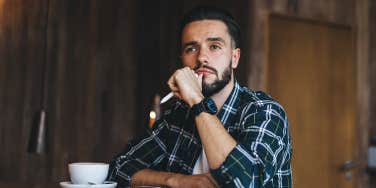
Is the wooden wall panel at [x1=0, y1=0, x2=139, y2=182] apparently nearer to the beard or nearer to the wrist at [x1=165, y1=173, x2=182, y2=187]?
the beard

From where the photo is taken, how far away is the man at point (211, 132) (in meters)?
1.57

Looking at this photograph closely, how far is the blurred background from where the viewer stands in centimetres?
405

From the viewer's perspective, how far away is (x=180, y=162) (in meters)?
1.91

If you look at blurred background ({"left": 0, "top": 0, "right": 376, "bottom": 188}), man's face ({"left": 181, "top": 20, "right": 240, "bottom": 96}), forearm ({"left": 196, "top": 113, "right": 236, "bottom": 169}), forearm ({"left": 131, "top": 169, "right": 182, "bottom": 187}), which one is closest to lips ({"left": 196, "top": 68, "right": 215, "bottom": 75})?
man's face ({"left": 181, "top": 20, "right": 240, "bottom": 96})

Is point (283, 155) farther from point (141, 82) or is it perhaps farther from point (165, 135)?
point (141, 82)

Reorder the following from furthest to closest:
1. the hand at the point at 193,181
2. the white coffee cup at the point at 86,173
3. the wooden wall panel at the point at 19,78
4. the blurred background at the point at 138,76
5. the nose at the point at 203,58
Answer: the wooden wall panel at the point at 19,78
the blurred background at the point at 138,76
the nose at the point at 203,58
the hand at the point at 193,181
the white coffee cup at the point at 86,173

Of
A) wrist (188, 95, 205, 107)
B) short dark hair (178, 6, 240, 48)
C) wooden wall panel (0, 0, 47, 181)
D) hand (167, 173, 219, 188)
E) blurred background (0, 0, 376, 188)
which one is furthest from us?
wooden wall panel (0, 0, 47, 181)

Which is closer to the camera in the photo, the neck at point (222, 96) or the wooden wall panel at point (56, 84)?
the neck at point (222, 96)

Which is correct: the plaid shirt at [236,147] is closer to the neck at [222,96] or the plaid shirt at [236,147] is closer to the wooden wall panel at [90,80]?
the neck at [222,96]

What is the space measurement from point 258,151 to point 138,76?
3.18 metres

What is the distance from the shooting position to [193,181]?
64.3 inches

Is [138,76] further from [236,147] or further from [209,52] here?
[236,147]

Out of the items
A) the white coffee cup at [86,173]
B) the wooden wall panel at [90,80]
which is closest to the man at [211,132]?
the white coffee cup at [86,173]

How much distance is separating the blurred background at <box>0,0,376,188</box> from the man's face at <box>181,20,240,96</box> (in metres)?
1.96
